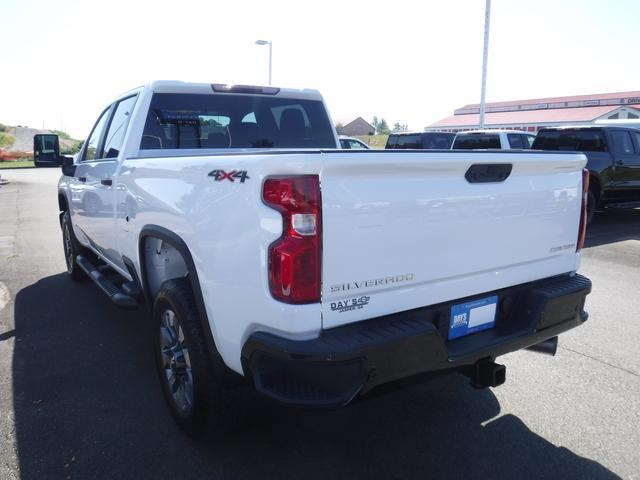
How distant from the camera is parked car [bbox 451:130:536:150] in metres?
13.6

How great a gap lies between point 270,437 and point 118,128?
9.73 feet

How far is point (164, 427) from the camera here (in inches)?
124

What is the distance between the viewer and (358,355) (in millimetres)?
2133

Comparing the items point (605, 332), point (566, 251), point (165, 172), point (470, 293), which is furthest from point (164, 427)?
point (605, 332)

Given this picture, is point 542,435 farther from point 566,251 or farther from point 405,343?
point 405,343

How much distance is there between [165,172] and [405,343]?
5.47 feet

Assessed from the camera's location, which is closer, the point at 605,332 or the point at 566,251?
the point at 566,251

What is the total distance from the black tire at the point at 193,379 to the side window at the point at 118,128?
185 centimetres

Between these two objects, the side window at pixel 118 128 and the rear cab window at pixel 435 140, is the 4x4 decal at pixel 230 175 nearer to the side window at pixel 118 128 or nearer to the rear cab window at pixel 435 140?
the side window at pixel 118 128

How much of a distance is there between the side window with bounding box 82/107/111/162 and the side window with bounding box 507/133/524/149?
432 inches

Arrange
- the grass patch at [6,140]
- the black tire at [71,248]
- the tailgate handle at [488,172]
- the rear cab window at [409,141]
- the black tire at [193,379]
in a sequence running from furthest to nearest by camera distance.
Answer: the grass patch at [6,140] < the rear cab window at [409,141] < the black tire at [71,248] < the black tire at [193,379] < the tailgate handle at [488,172]

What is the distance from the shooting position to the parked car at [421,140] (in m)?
16.3

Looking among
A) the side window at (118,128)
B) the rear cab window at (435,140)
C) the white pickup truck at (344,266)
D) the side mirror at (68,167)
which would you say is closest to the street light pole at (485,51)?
the rear cab window at (435,140)

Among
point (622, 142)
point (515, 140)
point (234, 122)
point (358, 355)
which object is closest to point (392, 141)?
point (515, 140)
